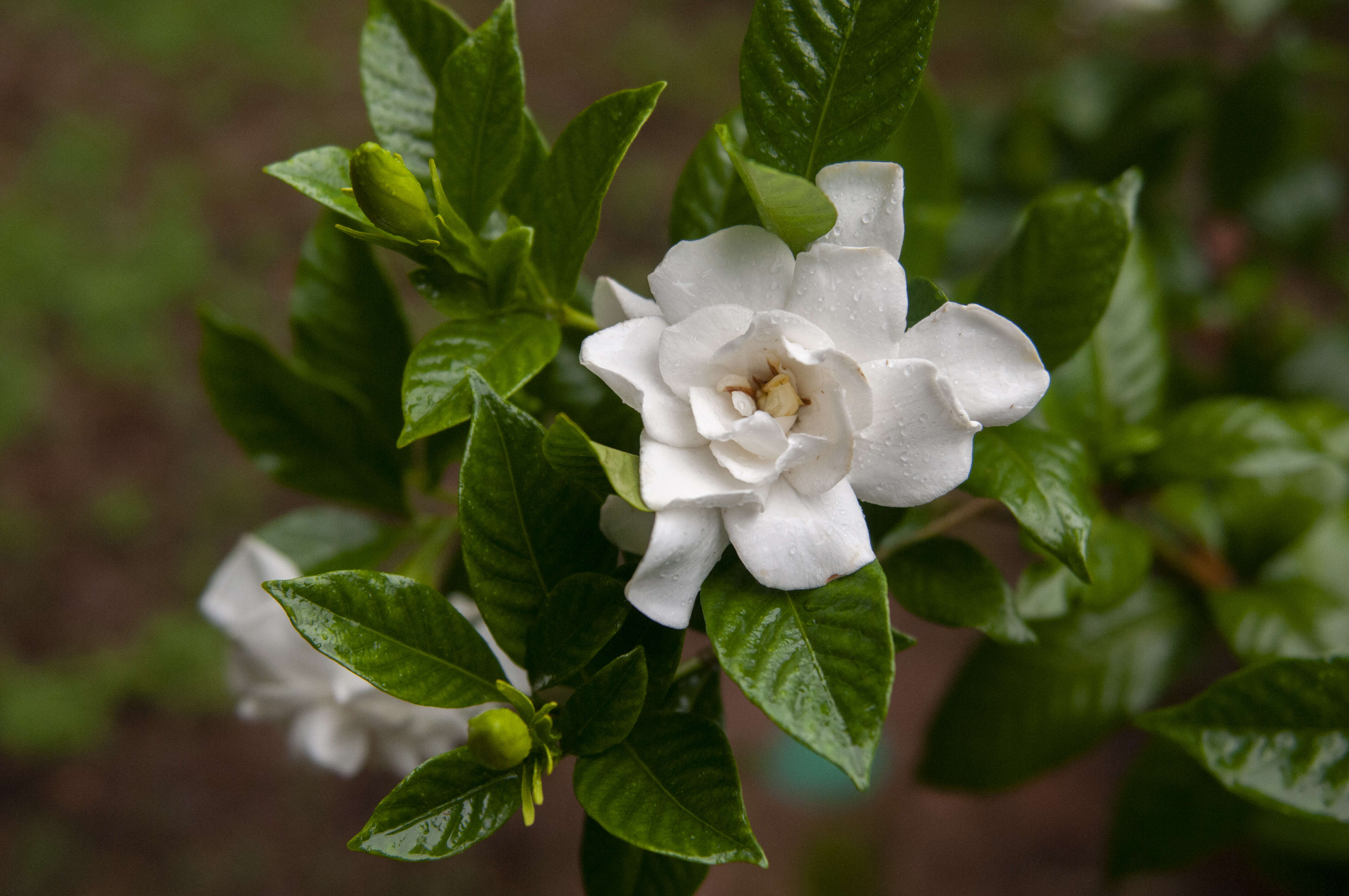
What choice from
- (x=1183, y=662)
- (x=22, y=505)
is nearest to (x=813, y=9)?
(x=1183, y=662)

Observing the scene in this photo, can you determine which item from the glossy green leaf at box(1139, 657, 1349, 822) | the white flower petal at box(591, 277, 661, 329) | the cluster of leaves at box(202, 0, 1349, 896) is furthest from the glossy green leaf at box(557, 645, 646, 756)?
the glossy green leaf at box(1139, 657, 1349, 822)

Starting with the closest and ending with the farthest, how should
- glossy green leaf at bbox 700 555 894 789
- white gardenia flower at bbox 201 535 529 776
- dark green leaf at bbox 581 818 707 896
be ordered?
glossy green leaf at bbox 700 555 894 789
dark green leaf at bbox 581 818 707 896
white gardenia flower at bbox 201 535 529 776

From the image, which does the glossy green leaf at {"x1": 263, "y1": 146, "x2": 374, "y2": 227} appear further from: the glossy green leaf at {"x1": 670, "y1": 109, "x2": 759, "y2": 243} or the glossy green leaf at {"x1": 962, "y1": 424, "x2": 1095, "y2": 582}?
the glossy green leaf at {"x1": 962, "y1": 424, "x2": 1095, "y2": 582}

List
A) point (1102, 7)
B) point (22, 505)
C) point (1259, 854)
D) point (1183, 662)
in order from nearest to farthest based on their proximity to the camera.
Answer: point (1183, 662) → point (1259, 854) → point (1102, 7) → point (22, 505)

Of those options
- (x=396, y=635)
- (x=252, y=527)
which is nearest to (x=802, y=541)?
(x=396, y=635)

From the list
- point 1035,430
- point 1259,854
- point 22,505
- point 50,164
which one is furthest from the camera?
point 50,164

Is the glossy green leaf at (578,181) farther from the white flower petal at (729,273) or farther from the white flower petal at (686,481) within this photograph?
the white flower petal at (686,481)

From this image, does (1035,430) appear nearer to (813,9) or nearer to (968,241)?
(813,9)
